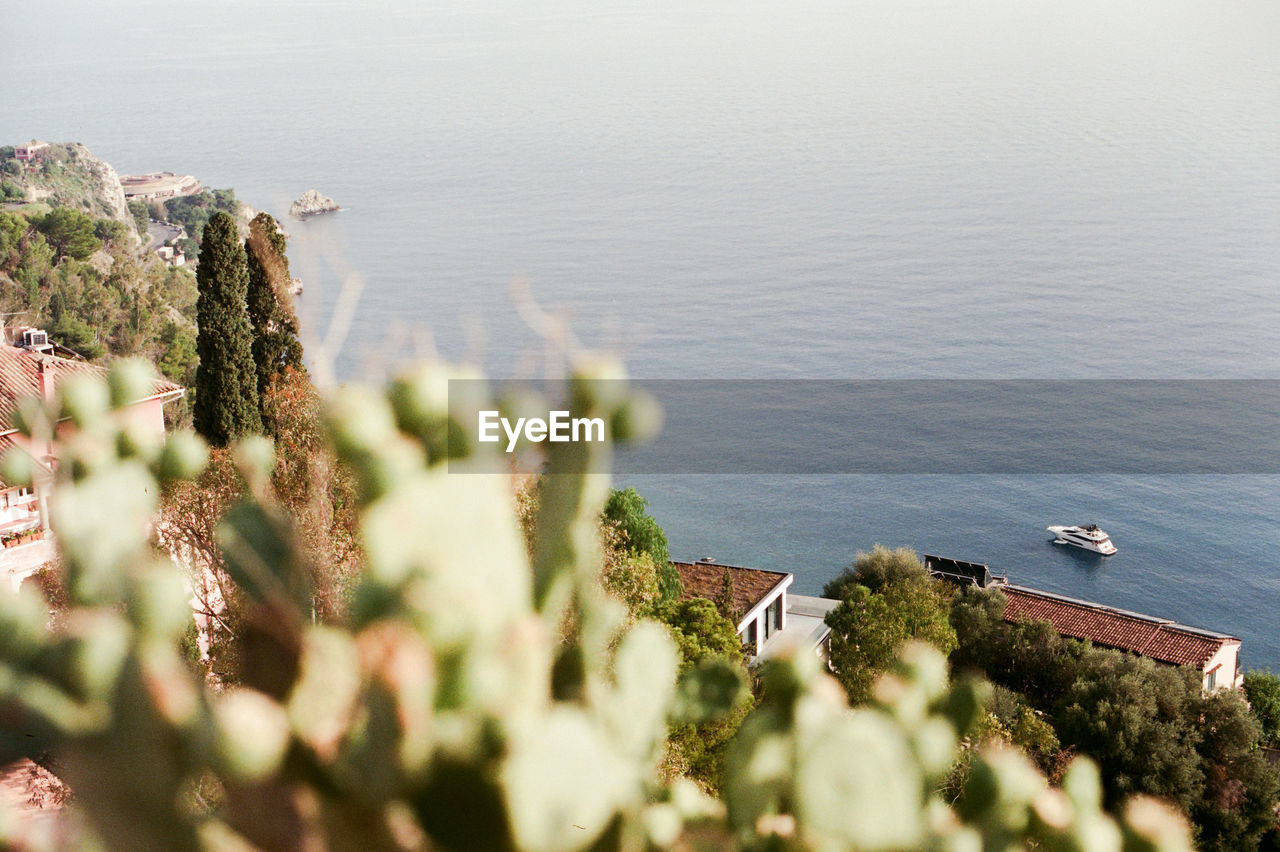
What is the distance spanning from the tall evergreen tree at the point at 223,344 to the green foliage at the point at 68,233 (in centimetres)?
4861

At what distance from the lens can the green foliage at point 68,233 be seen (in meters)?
58.8

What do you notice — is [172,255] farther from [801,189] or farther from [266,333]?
[266,333]

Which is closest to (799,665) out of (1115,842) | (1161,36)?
(1115,842)

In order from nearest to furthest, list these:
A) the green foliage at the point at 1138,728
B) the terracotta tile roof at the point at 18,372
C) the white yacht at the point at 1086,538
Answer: the terracotta tile roof at the point at 18,372 → the green foliage at the point at 1138,728 → the white yacht at the point at 1086,538

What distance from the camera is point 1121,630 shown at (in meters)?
27.9

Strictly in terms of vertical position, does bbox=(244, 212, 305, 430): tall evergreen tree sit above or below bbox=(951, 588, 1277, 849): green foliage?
above

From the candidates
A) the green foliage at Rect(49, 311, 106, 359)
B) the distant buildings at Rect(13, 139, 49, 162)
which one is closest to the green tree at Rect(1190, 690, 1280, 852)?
the green foliage at Rect(49, 311, 106, 359)

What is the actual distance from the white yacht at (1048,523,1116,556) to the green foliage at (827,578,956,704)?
26505 mm

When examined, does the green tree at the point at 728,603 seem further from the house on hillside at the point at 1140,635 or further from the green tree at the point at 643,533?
the house on hillside at the point at 1140,635

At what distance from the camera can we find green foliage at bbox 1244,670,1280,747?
25.5 m

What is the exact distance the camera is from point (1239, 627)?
4075cm

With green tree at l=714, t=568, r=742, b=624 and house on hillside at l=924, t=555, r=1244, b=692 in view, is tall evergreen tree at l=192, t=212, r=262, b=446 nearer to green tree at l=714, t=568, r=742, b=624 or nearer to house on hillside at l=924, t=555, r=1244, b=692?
green tree at l=714, t=568, r=742, b=624

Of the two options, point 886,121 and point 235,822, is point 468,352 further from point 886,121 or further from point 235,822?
point 886,121

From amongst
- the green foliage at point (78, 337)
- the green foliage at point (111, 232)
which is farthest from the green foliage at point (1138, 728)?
the green foliage at point (111, 232)
